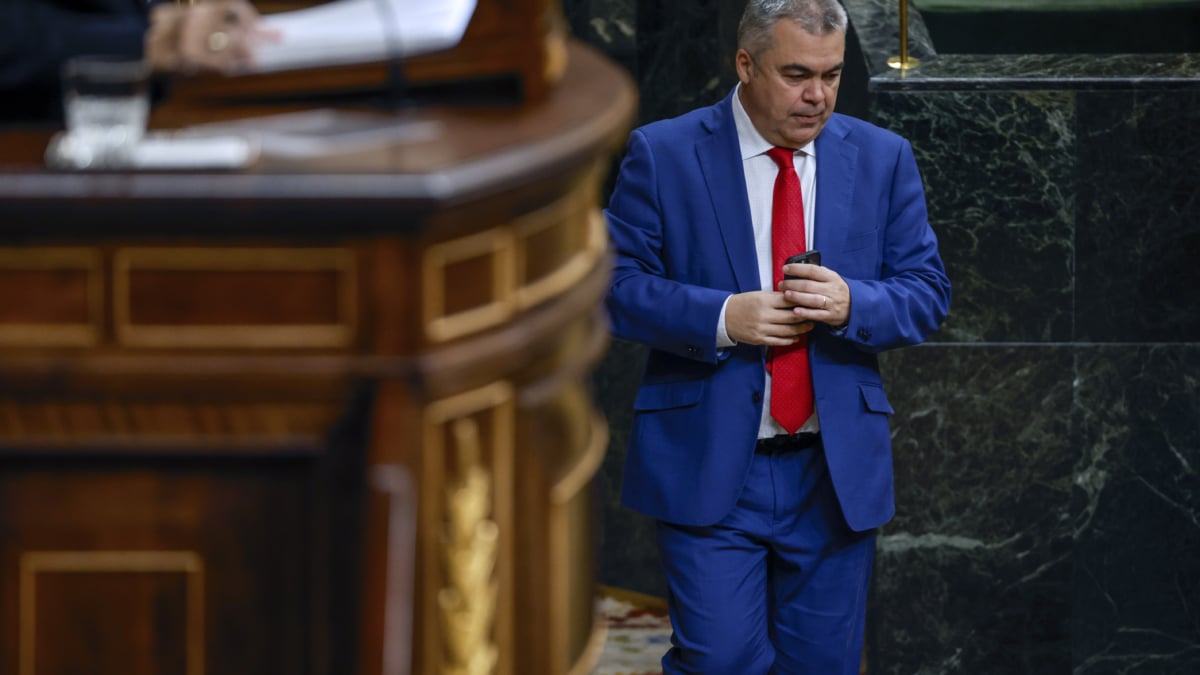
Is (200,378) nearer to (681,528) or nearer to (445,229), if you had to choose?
(445,229)

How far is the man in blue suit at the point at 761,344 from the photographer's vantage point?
440 centimetres

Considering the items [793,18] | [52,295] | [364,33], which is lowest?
[52,295]

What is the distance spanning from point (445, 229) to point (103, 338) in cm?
45

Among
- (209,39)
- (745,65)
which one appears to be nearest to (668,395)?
(745,65)

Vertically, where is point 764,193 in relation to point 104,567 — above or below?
above

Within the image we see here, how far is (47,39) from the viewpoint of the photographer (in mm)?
2885

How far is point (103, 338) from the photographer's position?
2545mm

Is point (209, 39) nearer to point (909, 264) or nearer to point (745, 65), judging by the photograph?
point (745, 65)

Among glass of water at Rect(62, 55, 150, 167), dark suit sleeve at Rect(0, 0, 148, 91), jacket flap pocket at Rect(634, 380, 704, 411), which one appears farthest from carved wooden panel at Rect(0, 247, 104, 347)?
jacket flap pocket at Rect(634, 380, 704, 411)

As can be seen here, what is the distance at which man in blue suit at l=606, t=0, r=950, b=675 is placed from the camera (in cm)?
440

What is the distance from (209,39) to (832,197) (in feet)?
6.31

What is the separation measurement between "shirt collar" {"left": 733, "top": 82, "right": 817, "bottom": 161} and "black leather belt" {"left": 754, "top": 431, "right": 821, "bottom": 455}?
617 mm

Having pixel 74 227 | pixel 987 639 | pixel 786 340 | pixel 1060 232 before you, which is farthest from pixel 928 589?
pixel 74 227

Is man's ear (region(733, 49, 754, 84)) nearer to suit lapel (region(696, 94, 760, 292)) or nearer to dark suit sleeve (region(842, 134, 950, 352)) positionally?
suit lapel (region(696, 94, 760, 292))
